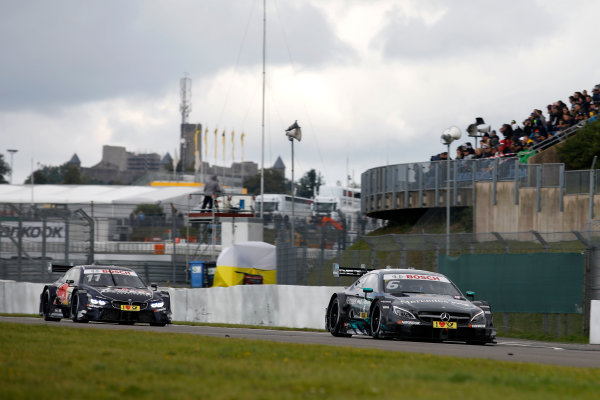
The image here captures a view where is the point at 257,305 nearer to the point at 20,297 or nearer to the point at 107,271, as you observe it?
the point at 107,271

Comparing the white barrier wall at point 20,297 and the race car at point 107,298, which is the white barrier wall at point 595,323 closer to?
the race car at point 107,298

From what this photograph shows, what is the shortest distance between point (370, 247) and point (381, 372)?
15.3 meters

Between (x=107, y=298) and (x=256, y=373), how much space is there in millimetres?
12400

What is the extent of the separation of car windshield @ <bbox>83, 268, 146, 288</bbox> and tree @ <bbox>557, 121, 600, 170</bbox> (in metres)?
16.1

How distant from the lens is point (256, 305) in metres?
28.4

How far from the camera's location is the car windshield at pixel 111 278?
74.0ft

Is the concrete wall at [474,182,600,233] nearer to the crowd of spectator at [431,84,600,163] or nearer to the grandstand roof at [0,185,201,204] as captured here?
the crowd of spectator at [431,84,600,163]

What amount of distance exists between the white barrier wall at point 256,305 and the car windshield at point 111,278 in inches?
187

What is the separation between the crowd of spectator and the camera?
35.0m

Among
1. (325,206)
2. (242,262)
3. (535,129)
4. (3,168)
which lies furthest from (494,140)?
(3,168)

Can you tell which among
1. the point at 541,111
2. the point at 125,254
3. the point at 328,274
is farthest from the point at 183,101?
the point at 328,274

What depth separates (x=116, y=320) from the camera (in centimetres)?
2155

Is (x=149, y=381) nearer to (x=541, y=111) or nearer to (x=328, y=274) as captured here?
(x=328, y=274)

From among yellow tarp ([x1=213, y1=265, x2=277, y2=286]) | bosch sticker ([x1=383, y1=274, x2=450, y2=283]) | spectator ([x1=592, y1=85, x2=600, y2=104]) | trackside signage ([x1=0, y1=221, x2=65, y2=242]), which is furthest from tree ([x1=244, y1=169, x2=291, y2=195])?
bosch sticker ([x1=383, y1=274, x2=450, y2=283])
